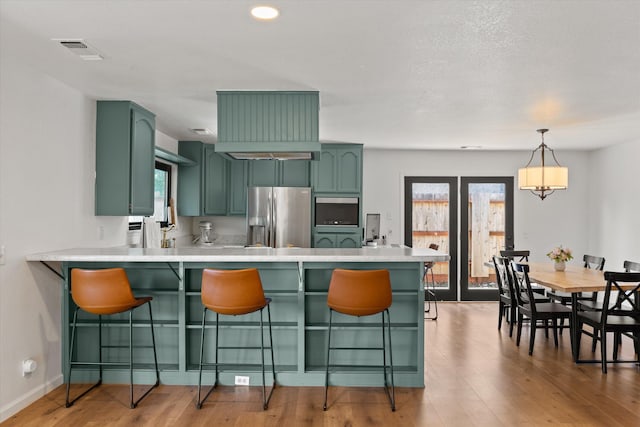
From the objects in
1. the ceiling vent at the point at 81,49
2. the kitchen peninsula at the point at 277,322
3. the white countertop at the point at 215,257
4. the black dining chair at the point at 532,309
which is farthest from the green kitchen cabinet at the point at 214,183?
the black dining chair at the point at 532,309

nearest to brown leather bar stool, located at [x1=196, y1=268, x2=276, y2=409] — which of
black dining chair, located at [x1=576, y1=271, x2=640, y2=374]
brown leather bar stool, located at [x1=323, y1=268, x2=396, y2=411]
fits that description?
brown leather bar stool, located at [x1=323, y1=268, x2=396, y2=411]

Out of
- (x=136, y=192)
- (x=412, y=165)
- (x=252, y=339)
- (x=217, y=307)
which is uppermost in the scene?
(x=412, y=165)

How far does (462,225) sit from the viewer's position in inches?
297

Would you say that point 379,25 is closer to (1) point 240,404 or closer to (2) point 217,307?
(2) point 217,307

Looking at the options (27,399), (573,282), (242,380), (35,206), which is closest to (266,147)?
(35,206)

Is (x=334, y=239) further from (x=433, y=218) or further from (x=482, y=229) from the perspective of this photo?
(x=482, y=229)

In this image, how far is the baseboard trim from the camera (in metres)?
3.08

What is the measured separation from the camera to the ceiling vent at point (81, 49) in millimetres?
2877

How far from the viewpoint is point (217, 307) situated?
10.6 ft

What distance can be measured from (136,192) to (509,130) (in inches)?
170

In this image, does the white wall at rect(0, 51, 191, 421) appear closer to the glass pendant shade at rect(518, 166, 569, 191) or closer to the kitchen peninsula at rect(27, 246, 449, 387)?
the kitchen peninsula at rect(27, 246, 449, 387)

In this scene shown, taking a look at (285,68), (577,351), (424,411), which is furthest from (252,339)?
(577,351)

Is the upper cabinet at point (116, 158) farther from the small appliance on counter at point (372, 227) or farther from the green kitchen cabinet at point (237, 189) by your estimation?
the small appliance on counter at point (372, 227)

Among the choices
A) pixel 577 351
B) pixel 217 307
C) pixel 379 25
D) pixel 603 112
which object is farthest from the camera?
pixel 603 112
